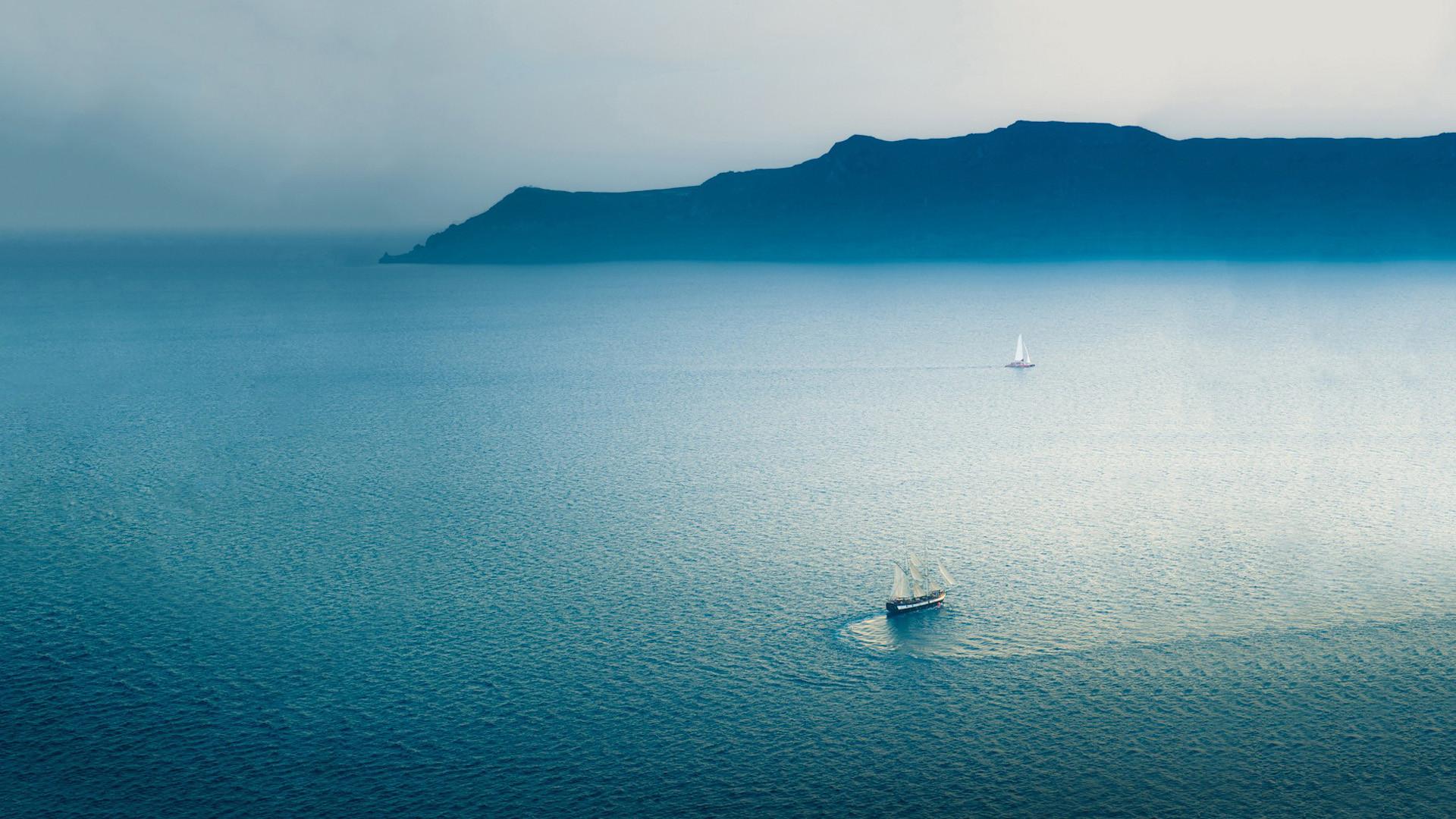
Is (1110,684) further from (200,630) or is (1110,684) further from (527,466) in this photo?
(527,466)

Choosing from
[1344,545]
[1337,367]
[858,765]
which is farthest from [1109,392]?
[858,765]

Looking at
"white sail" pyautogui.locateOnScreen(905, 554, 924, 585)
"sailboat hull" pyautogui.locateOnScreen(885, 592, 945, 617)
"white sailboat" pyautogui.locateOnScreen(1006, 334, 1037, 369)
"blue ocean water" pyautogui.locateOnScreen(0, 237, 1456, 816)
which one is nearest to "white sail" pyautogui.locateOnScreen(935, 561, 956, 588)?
"blue ocean water" pyautogui.locateOnScreen(0, 237, 1456, 816)

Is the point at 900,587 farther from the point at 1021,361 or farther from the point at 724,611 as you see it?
the point at 1021,361

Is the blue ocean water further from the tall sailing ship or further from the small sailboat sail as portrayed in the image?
the small sailboat sail

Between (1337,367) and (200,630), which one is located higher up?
(1337,367)

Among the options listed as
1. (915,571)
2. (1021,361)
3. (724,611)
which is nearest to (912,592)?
(915,571)

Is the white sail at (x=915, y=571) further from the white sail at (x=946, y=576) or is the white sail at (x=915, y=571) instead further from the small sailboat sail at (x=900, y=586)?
the white sail at (x=946, y=576)

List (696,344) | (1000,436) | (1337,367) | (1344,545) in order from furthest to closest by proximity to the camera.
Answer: (696,344) < (1337,367) < (1000,436) < (1344,545)
